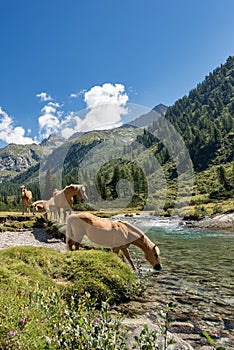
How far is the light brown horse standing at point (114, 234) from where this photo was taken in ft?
39.9

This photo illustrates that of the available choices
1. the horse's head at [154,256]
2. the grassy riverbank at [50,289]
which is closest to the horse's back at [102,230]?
the horse's head at [154,256]

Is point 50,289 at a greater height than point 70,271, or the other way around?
point 50,289

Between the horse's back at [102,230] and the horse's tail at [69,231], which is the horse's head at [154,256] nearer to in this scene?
the horse's back at [102,230]

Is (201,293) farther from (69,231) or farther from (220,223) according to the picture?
(220,223)

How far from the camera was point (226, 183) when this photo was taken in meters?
114

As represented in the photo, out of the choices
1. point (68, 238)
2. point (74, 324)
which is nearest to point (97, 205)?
point (68, 238)

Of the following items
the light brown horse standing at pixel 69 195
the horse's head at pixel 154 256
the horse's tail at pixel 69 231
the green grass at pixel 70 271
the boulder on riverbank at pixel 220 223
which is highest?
the light brown horse standing at pixel 69 195

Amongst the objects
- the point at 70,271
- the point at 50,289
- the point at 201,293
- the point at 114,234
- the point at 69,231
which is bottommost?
the point at 201,293

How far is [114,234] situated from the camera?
40.0ft

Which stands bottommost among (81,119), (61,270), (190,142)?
(61,270)

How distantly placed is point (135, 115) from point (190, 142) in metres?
183

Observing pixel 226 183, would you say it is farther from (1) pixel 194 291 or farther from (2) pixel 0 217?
(1) pixel 194 291

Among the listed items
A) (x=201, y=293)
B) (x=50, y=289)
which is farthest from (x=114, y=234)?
(x=50, y=289)

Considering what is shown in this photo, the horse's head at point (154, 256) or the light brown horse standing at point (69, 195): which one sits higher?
the light brown horse standing at point (69, 195)
